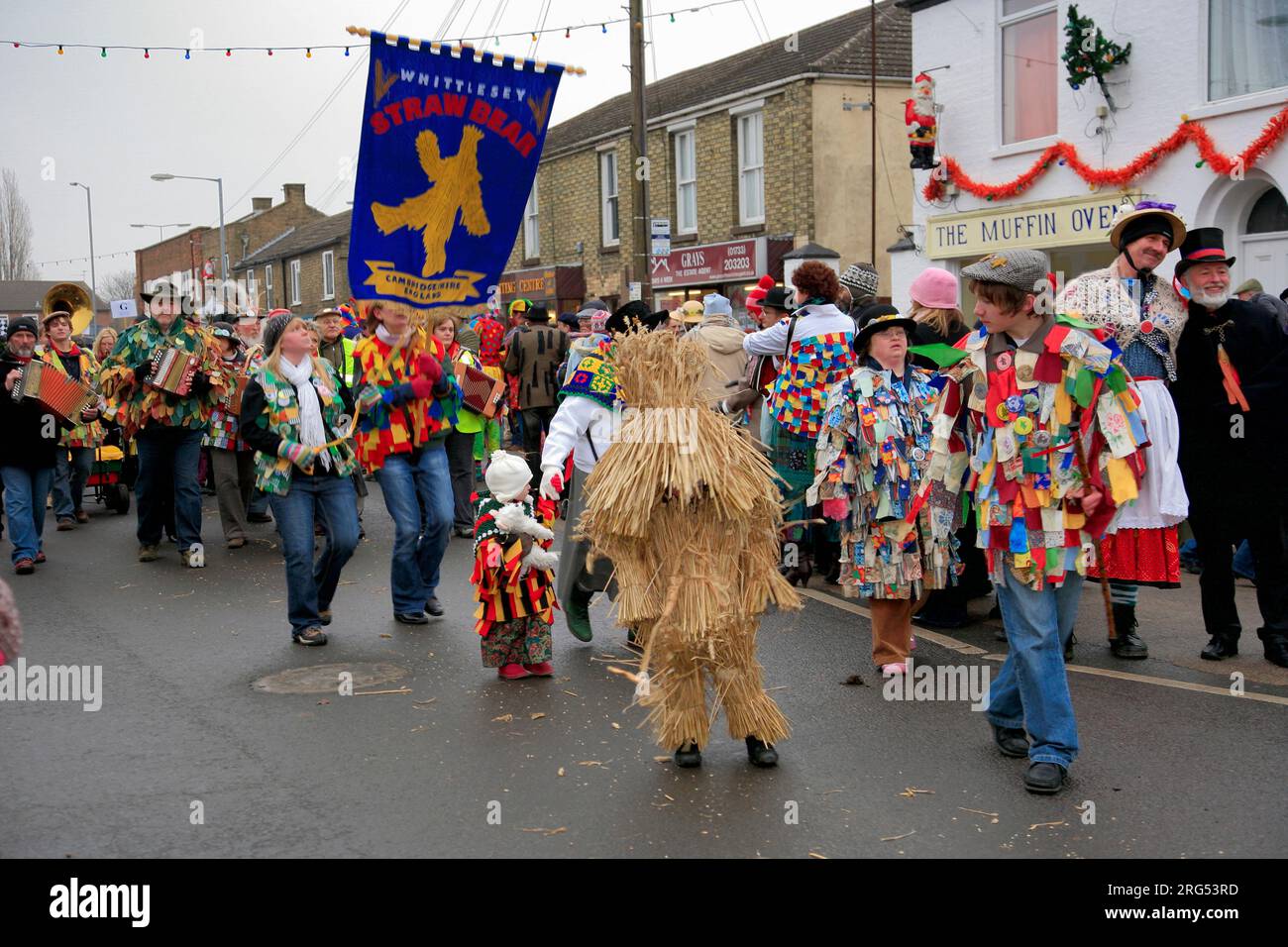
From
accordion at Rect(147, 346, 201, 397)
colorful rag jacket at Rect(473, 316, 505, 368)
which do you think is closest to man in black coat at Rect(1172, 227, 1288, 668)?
accordion at Rect(147, 346, 201, 397)

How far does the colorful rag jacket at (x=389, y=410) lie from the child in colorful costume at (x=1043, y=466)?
3916mm

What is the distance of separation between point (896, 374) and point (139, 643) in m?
4.81

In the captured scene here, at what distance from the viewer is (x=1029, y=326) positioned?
5094 millimetres

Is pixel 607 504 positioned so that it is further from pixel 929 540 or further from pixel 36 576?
pixel 36 576

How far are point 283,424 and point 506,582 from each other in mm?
1912

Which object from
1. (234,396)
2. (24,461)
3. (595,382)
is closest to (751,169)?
(234,396)

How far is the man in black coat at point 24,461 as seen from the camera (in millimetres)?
10477

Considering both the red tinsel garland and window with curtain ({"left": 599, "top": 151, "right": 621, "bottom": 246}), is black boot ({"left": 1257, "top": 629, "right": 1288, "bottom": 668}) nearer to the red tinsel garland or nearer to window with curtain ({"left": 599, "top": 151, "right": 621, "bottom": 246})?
the red tinsel garland

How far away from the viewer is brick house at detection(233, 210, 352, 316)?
157 ft

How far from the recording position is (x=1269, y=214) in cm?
1374

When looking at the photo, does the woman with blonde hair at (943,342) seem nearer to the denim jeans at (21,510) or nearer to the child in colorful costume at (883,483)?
the child in colorful costume at (883,483)

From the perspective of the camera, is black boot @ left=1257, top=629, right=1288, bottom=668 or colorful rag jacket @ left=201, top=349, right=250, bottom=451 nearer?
black boot @ left=1257, top=629, right=1288, bottom=668

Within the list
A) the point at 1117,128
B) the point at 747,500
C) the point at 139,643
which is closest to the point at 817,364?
the point at 747,500

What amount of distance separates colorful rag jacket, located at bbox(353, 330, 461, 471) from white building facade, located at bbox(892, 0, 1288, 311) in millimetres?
9230
